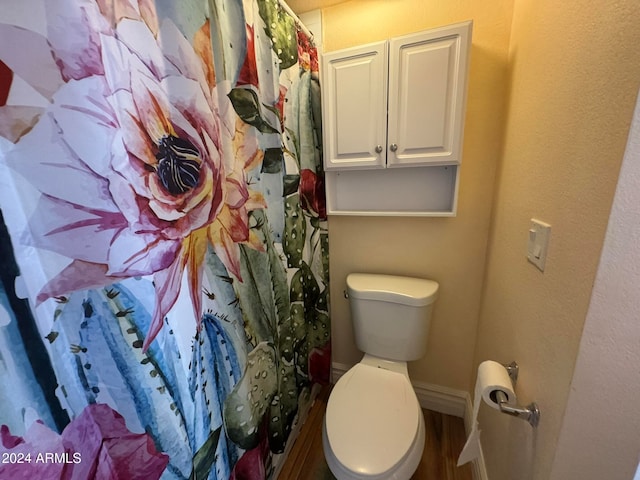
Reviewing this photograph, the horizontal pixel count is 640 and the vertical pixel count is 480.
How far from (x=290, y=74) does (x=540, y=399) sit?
1.36m

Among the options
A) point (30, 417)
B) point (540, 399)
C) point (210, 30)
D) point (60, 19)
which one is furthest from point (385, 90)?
point (30, 417)

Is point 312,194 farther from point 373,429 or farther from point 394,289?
point 373,429

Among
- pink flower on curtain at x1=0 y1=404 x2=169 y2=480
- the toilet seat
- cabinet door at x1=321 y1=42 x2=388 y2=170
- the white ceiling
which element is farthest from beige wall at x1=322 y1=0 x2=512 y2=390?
pink flower on curtain at x1=0 y1=404 x2=169 y2=480

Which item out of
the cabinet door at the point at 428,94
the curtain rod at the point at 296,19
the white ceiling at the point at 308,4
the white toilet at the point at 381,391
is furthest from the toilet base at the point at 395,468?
the white ceiling at the point at 308,4

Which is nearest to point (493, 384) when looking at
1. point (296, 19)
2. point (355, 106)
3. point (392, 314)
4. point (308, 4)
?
point (392, 314)

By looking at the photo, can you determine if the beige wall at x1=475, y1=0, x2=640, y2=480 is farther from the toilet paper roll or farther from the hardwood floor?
the hardwood floor

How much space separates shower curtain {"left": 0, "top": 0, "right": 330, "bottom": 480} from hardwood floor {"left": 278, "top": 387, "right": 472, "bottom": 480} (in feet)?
1.40

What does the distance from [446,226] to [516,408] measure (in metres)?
0.80

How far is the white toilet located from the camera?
861mm

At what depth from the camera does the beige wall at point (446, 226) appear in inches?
43.3

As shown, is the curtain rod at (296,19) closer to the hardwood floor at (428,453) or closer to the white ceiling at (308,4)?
the white ceiling at (308,4)

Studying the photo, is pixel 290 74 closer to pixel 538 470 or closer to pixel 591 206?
pixel 591 206

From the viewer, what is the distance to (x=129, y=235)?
0.53m

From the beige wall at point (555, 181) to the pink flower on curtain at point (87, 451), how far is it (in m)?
0.93
